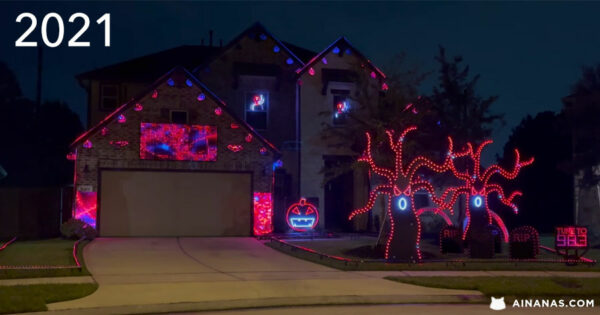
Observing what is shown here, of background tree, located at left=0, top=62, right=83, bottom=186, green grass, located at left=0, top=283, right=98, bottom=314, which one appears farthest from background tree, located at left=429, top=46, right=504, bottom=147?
background tree, located at left=0, top=62, right=83, bottom=186

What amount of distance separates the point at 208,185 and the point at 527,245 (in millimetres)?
11910

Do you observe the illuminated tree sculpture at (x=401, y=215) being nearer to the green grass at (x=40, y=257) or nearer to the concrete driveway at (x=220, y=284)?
Result: the concrete driveway at (x=220, y=284)

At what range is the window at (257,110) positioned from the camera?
29438 mm

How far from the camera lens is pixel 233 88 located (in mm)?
29297

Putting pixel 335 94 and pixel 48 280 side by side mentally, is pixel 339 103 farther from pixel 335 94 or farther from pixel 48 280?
pixel 48 280

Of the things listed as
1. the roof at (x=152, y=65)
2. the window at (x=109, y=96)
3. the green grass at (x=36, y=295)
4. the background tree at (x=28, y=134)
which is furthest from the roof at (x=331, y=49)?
the background tree at (x=28, y=134)

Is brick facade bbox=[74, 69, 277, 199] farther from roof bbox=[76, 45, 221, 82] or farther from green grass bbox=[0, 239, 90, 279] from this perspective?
roof bbox=[76, 45, 221, 82]

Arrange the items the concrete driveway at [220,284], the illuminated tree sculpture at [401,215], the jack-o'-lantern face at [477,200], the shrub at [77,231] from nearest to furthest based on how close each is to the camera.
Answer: the concrete driveway at [220,284], the illuminated tree sculpture at [401,215], the jack-o'-lantern face at [477,200], the shrub at [77,231]

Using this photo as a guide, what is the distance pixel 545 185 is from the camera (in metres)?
38.3

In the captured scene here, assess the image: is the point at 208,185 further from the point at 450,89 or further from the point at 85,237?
the point at 450,89

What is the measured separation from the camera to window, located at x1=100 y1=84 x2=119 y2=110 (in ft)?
97.8

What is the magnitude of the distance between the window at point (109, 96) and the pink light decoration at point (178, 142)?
5803 mm

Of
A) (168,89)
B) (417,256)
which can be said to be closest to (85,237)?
(168,89)

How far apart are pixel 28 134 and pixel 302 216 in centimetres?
2941
